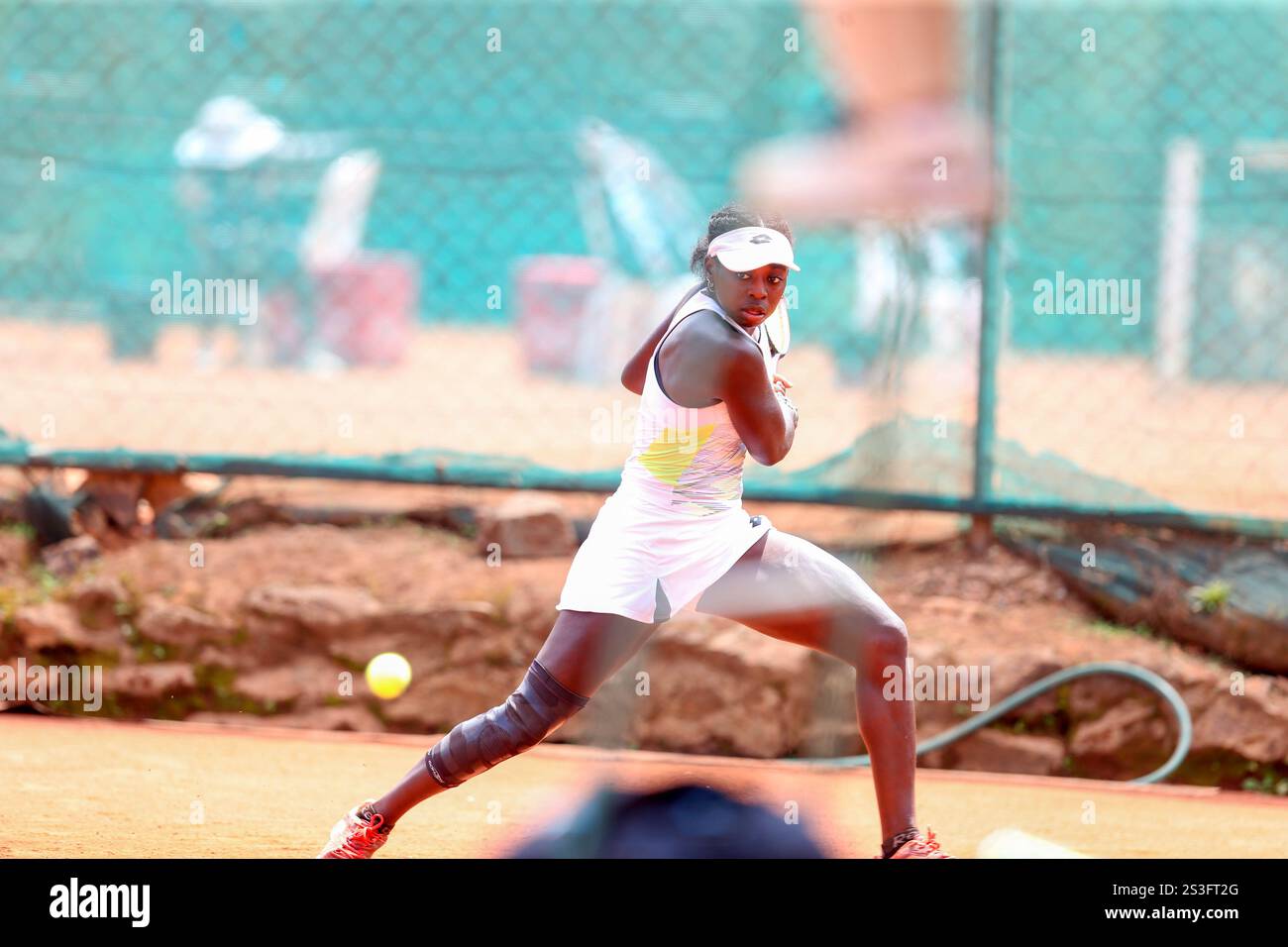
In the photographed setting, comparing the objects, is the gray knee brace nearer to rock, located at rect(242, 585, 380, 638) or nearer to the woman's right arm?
the woman's right arm

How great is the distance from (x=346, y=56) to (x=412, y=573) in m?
9.70

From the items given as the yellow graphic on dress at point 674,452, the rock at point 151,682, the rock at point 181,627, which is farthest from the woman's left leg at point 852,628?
the rock at point 151,682

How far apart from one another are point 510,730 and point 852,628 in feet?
2.96

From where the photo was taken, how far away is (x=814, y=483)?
616 centimetres

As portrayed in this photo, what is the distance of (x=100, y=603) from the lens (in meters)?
5.93

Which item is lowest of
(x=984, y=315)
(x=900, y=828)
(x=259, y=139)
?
(x=900, y=828)

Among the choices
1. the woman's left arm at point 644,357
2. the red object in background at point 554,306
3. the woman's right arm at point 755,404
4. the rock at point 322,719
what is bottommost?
the rock at point 322,719

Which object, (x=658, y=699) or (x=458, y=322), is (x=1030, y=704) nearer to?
(x=658, y=699)

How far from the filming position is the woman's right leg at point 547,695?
3.64 meters

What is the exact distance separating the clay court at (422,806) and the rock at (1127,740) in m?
0.16

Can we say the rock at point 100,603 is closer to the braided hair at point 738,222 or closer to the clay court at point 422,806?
the clay court at point 422,806

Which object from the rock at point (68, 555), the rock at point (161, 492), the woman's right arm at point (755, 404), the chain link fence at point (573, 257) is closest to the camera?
the woman's right arm at point (755, 404)

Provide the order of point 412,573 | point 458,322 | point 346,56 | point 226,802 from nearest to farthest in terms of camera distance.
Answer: point 226,802 < point 412,573 < point 346,56 < point 458,322

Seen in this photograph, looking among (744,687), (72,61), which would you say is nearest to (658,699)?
(744,687)
